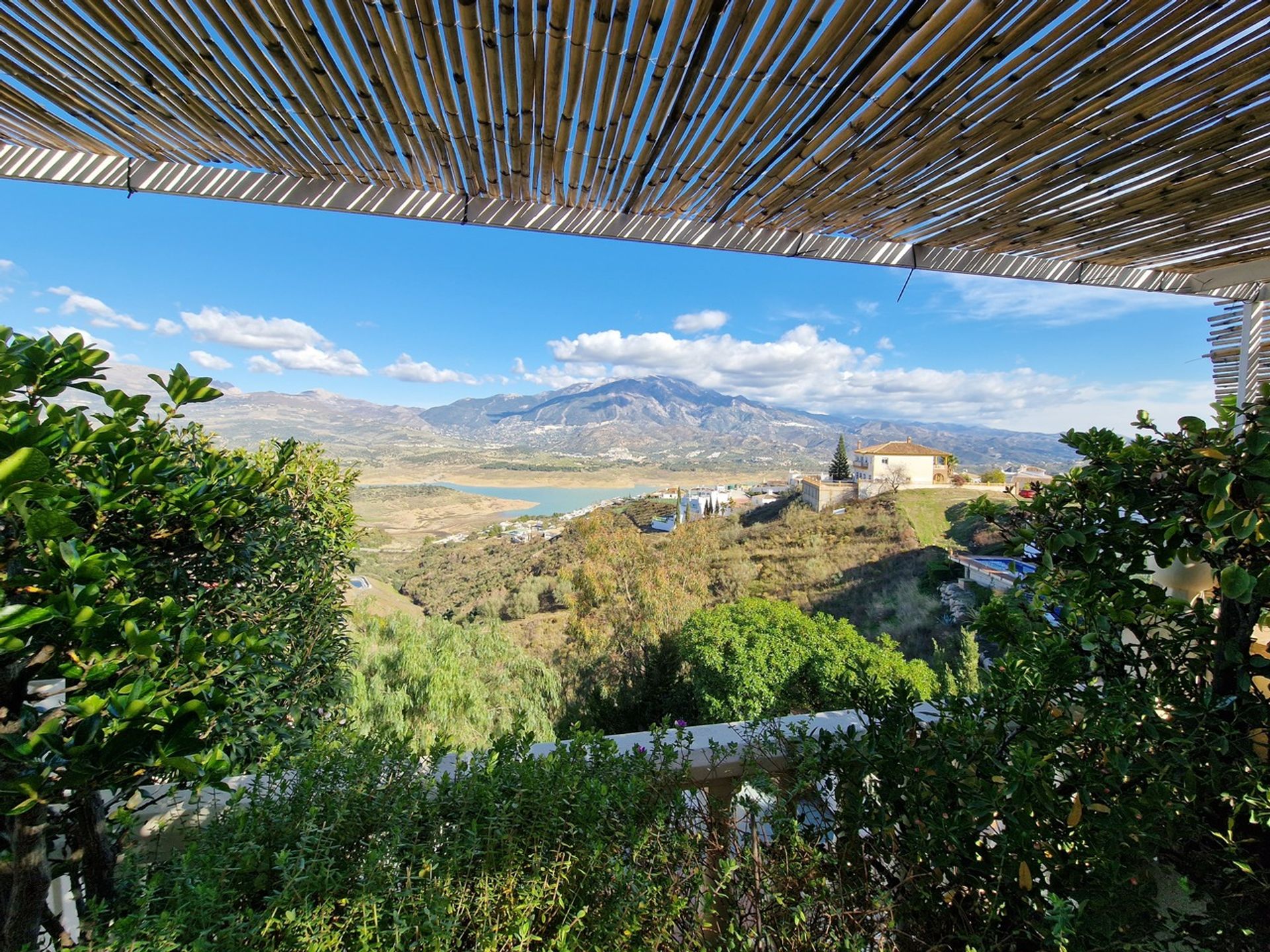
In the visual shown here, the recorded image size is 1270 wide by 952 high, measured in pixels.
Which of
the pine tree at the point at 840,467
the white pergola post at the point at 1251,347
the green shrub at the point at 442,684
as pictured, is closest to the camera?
the white pergola post at the point at 1251,347

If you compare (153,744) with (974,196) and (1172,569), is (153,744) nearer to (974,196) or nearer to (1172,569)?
(974,196)

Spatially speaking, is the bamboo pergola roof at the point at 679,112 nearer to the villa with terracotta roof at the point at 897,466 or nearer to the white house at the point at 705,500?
the white house at the point at 705,500

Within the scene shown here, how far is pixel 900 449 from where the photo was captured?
13.6 m

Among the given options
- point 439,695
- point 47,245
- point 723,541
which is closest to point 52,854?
point 439,695

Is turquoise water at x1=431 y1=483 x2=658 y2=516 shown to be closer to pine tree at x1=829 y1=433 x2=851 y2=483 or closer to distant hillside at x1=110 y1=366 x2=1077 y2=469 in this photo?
distant hillside at x1=110 y1=366 x2=1077 y2=469

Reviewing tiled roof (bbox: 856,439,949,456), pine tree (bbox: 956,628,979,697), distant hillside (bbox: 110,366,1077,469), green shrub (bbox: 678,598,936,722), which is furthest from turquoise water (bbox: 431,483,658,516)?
tiled roof (bbox: 856,439,949,456)

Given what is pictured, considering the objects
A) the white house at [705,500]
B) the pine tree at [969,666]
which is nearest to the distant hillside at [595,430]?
the pine tree at [969,666]

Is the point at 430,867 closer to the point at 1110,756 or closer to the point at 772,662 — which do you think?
the point at 1110,756

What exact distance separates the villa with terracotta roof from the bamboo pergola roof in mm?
12191

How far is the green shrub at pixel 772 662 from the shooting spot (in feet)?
13.2

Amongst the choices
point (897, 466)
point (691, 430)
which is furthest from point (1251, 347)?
point (691, 430)

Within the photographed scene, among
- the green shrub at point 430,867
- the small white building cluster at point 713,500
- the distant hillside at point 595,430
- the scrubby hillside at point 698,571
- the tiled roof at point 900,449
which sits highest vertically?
the distant hillside at point 595,430

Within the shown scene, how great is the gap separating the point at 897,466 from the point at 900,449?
50 cm

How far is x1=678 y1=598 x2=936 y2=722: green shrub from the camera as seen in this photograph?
403cm
